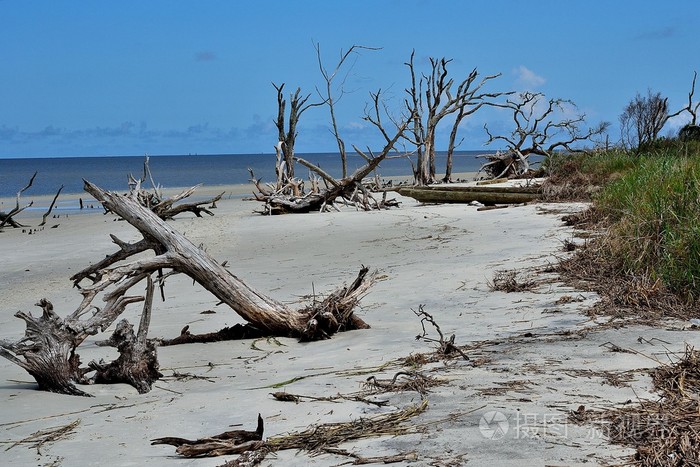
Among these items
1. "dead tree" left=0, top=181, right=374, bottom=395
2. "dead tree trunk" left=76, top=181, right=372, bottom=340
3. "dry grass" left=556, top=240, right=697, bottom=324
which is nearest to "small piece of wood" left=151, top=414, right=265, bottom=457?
"dead tree" left=0, top=181, right=374, bottom=395

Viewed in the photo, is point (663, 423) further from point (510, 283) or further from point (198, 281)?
point (198, 281)

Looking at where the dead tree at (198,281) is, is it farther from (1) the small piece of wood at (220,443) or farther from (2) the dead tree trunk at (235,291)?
(1) the small piece of wood at (220,443)

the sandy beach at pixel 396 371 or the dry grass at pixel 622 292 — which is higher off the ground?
the dry grass at pixel 622 292

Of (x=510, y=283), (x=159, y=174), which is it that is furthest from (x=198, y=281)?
Result: (x=159, y=174)

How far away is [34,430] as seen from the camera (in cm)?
379

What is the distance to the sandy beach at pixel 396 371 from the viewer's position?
3117mm

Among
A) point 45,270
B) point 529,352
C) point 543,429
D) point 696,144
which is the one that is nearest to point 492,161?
point 696,144

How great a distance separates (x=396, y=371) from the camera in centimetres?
436

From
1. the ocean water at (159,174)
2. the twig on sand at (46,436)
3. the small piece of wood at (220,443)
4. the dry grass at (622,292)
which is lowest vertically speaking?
the twig on sand at (46,436)

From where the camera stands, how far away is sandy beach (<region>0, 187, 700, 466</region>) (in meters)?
3.12

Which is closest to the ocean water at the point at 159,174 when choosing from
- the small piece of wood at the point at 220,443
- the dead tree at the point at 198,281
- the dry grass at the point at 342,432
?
the dead tree at the point at 198,281

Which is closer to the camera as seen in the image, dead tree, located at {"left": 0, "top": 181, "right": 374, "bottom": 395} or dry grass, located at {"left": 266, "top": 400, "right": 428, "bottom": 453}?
dry grass, located at {"left": 266, "top": 400, "right": 428, "bottom": 453}

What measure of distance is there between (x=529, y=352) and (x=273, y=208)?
1399cm

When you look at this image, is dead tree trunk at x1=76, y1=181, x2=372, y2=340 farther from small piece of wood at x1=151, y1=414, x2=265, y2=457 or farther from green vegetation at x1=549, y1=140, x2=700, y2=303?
small piece of wood at x1=151, y1=414, x2=265, y2=457
